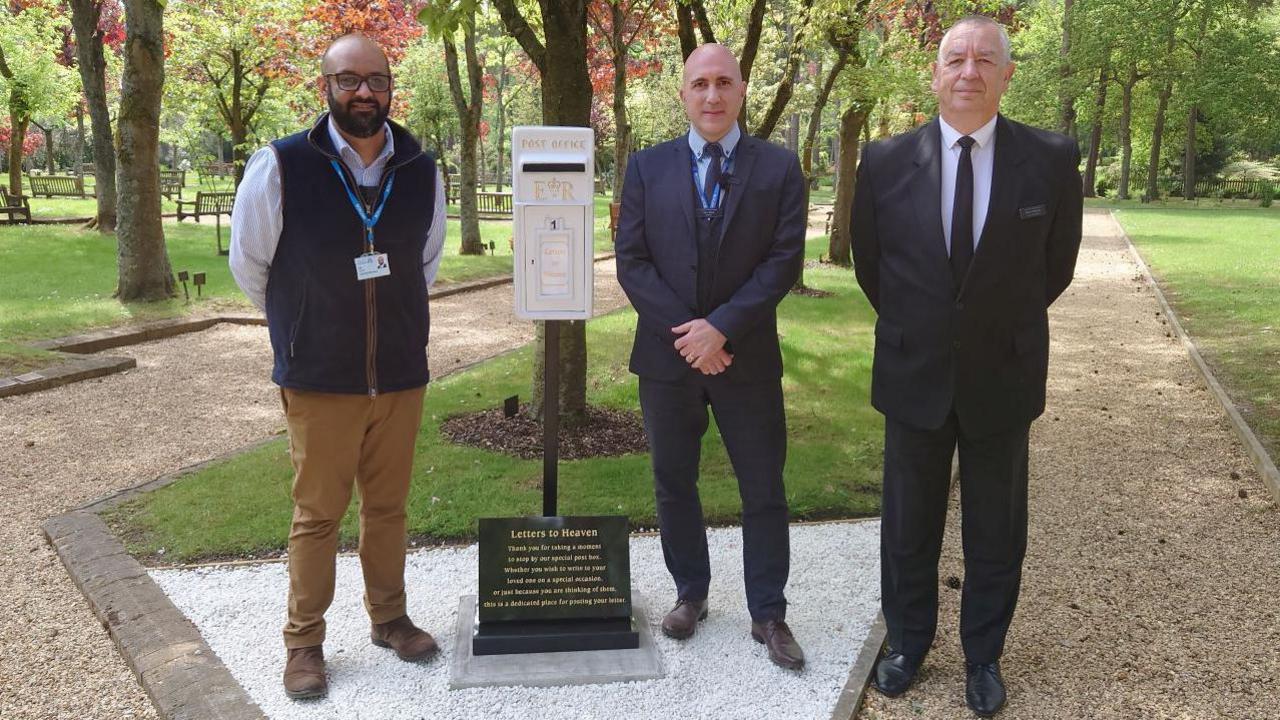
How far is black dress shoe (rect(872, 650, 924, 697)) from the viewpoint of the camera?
3.75 metres

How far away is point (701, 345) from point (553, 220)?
0.80 meters

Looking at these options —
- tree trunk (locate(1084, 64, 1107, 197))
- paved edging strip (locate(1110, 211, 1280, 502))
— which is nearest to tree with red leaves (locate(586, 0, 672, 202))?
paved edging strip (locate(1110, 211, 1280, 502))

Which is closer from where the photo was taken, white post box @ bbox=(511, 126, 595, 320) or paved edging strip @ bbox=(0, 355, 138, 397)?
white post box @ bbox=(511, 126, 595, 320)

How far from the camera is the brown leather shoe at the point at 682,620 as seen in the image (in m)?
4.09

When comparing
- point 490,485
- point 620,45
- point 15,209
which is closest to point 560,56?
point 490,485

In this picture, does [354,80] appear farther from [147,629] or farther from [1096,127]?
[1096,127]

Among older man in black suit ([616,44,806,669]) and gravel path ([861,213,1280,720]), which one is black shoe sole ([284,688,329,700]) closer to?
older man in black suit ([616,44,806,669])

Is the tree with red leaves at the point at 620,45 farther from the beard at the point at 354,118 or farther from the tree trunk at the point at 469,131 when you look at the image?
the beard at the point at 354,118

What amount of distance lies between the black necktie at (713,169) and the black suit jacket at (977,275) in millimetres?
564

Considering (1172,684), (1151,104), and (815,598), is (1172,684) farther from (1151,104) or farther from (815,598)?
(1151,104)

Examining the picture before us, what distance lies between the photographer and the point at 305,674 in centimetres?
365

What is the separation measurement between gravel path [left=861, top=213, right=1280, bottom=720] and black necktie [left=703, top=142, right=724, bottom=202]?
6.84 ft

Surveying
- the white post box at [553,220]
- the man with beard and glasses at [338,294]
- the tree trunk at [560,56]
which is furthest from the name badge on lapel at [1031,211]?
the tree trunk at [560,56]

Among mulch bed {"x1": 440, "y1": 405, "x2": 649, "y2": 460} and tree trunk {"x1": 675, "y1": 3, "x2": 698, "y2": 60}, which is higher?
tree trunk {"x1": 675, "y1": 3, "x2": 698, "y2": 60}
